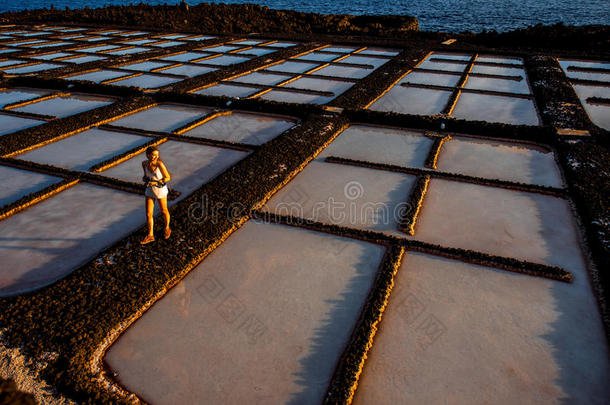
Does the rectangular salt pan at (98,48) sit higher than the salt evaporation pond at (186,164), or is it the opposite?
the rectangular salt pan at (98,48)

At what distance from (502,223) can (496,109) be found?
14.0 ft

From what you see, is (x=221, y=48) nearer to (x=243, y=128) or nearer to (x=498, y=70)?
(x=243, y=128)

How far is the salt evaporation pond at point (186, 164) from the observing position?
4.87 metres

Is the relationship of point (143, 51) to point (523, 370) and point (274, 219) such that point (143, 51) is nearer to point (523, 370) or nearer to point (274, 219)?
point (274, 219)

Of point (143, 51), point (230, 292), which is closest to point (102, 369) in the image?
point (230, 292)

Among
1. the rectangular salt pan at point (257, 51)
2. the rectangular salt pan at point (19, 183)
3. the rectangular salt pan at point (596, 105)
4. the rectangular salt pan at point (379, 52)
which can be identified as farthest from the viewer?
the rectangular salt pan at point (379, 52)

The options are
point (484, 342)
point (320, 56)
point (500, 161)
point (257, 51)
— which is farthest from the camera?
point (257, 51)

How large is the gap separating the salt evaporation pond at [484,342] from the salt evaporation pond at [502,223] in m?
0.32

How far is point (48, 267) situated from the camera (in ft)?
11.0

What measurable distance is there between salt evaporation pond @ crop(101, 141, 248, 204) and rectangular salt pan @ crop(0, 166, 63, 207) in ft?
2.24

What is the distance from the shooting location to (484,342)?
2.72 metres

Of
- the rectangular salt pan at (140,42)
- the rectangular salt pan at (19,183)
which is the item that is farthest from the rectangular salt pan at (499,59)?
the rectangular salt pan at (19,183)

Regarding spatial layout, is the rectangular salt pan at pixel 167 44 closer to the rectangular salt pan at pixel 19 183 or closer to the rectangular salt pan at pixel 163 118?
the rectangular salt pan at pixel 163 118

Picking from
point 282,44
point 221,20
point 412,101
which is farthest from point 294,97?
point 221,20
